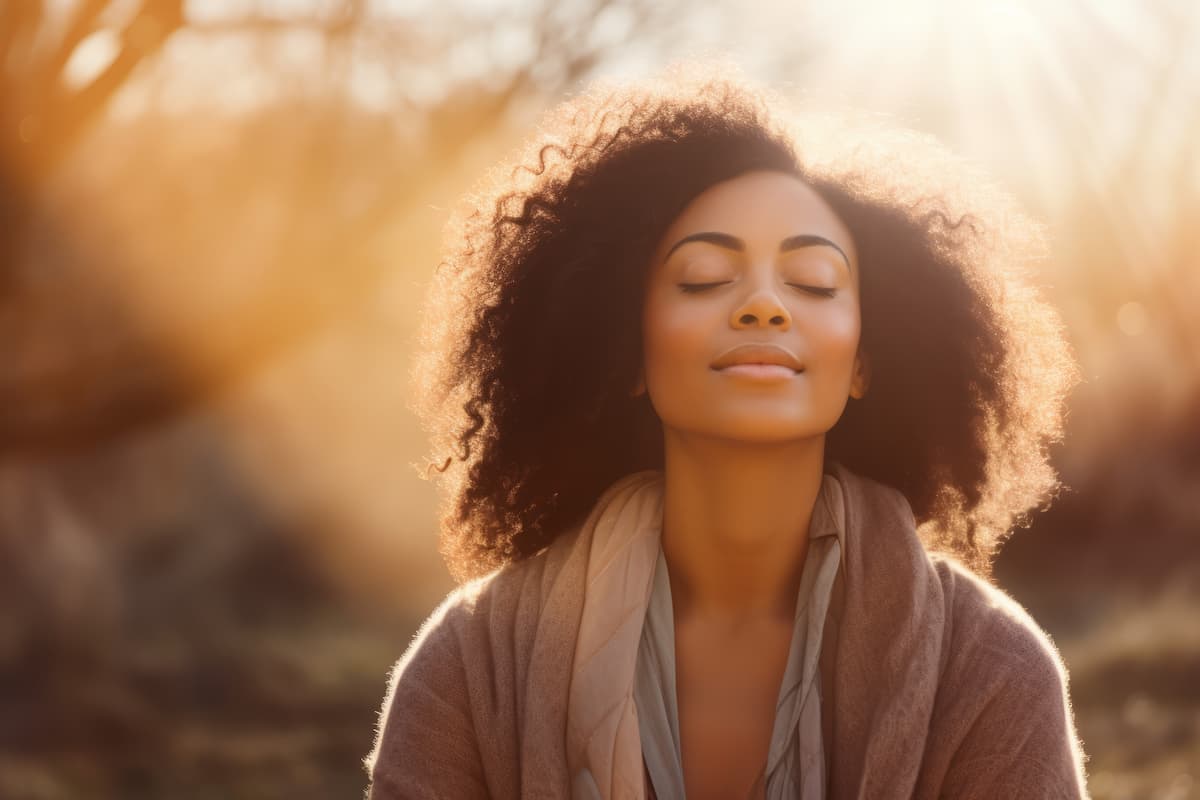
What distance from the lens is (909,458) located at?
2932 mm

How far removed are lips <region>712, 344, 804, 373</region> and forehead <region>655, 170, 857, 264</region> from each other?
8.6 inches

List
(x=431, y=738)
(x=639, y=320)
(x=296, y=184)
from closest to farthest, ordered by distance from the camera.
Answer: (x=431, y=738) < (x=639, y=320) < (x=296, y=184)

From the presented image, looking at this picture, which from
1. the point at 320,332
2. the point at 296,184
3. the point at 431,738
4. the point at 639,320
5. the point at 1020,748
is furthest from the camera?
the point at 320,332

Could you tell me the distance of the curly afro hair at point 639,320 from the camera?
2838 mm

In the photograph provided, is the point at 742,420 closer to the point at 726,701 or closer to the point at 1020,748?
the point at 726,701

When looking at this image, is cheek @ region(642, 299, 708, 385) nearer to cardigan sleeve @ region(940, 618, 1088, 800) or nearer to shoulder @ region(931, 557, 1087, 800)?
shoulder @ region(931, 557, 1087, 800)

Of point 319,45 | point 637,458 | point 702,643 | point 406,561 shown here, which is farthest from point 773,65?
point 406,561

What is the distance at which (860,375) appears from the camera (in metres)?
2.85

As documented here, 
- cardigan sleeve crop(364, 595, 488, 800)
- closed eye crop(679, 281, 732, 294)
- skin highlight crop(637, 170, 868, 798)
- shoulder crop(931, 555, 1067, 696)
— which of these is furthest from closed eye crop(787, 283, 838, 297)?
cardigan sleeve crop(364, 595, 488, 800)

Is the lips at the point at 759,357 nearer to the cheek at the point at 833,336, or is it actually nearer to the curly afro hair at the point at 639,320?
the cheek at the point at 833,336

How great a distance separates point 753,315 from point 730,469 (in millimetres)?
319

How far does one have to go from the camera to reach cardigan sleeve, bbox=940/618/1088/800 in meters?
2.39

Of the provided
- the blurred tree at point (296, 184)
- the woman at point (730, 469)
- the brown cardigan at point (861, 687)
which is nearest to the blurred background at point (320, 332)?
the blurred tree at point (296, 184)

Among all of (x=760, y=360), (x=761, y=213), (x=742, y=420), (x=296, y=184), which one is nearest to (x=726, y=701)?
(x=742, y=420)
